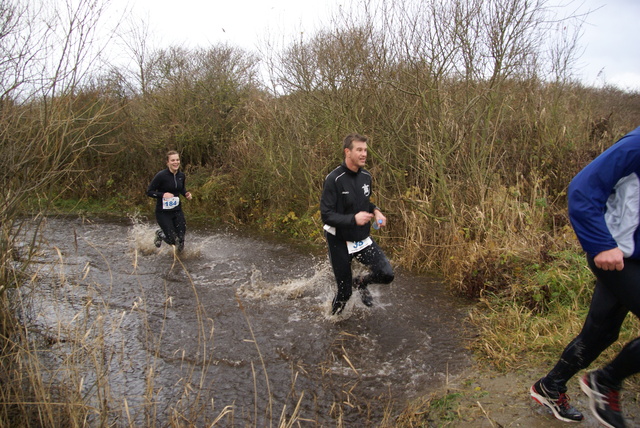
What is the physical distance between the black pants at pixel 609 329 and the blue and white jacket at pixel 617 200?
0.49ft

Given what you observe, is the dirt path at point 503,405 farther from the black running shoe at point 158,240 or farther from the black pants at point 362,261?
the black running shoe at point 158,240

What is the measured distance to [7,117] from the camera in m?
3.84

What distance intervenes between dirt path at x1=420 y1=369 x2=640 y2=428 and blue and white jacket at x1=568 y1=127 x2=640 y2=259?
1305 millimetres

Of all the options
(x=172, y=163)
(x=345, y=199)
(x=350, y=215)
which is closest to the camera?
(x=350, y=215)

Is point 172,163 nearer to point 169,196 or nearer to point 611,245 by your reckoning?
point 169,196

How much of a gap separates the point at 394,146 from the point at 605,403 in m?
6.63

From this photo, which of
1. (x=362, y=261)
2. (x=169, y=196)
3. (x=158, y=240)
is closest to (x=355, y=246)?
(x=362, y=261)

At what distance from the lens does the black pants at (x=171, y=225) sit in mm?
8547

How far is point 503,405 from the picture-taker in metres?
3.45

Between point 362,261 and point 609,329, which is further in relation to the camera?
point 362,261

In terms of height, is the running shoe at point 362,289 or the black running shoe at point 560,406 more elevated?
the running shoe at point 362,289

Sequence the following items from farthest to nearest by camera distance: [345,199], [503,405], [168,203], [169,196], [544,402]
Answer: [168,203]
[169,196]
[345,199]
[503,405]
[544,402]

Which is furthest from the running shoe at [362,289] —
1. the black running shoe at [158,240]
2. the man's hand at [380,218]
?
the black running shoe at [158,240]

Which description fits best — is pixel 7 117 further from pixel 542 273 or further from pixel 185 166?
pixel 185 166
